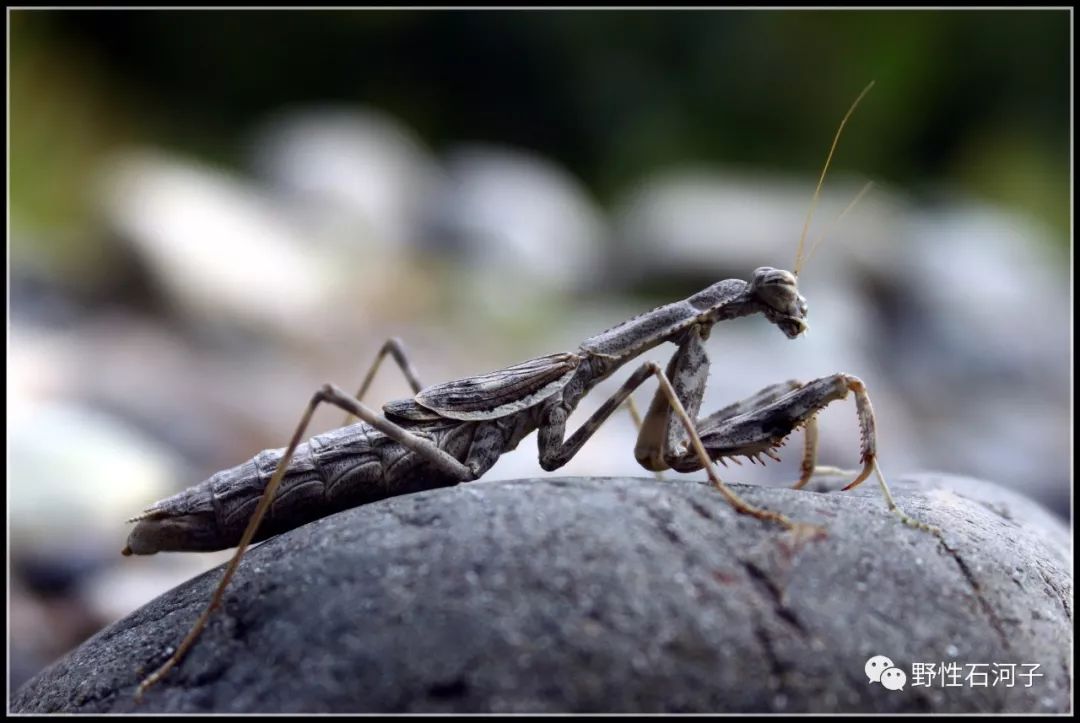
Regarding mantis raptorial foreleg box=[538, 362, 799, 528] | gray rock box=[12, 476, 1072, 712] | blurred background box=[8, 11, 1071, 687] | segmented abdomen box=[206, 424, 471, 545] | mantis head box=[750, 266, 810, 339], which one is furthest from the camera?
blurred background box=[8, 11, 1071, 687]

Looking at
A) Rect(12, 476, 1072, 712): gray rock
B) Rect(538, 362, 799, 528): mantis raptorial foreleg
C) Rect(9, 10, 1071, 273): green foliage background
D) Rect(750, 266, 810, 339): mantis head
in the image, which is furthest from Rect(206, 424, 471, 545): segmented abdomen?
Rect(9, 10, 1071, 273): green foliage background

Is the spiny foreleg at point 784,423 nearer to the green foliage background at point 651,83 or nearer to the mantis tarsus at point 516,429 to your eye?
the mantis tarsus at point 516,429

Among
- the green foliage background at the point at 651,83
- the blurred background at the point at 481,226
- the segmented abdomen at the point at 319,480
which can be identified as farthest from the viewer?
the green foliage background at the point at 651,83

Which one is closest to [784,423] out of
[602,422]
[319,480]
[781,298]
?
[781,298]

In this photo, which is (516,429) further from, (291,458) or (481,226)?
(481,226)

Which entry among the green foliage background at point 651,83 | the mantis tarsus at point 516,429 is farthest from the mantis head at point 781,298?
the green foliage background at point 651,83

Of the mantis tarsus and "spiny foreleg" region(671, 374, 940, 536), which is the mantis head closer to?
the mantis tarsus

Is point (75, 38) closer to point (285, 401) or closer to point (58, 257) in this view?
point (58, 257)
